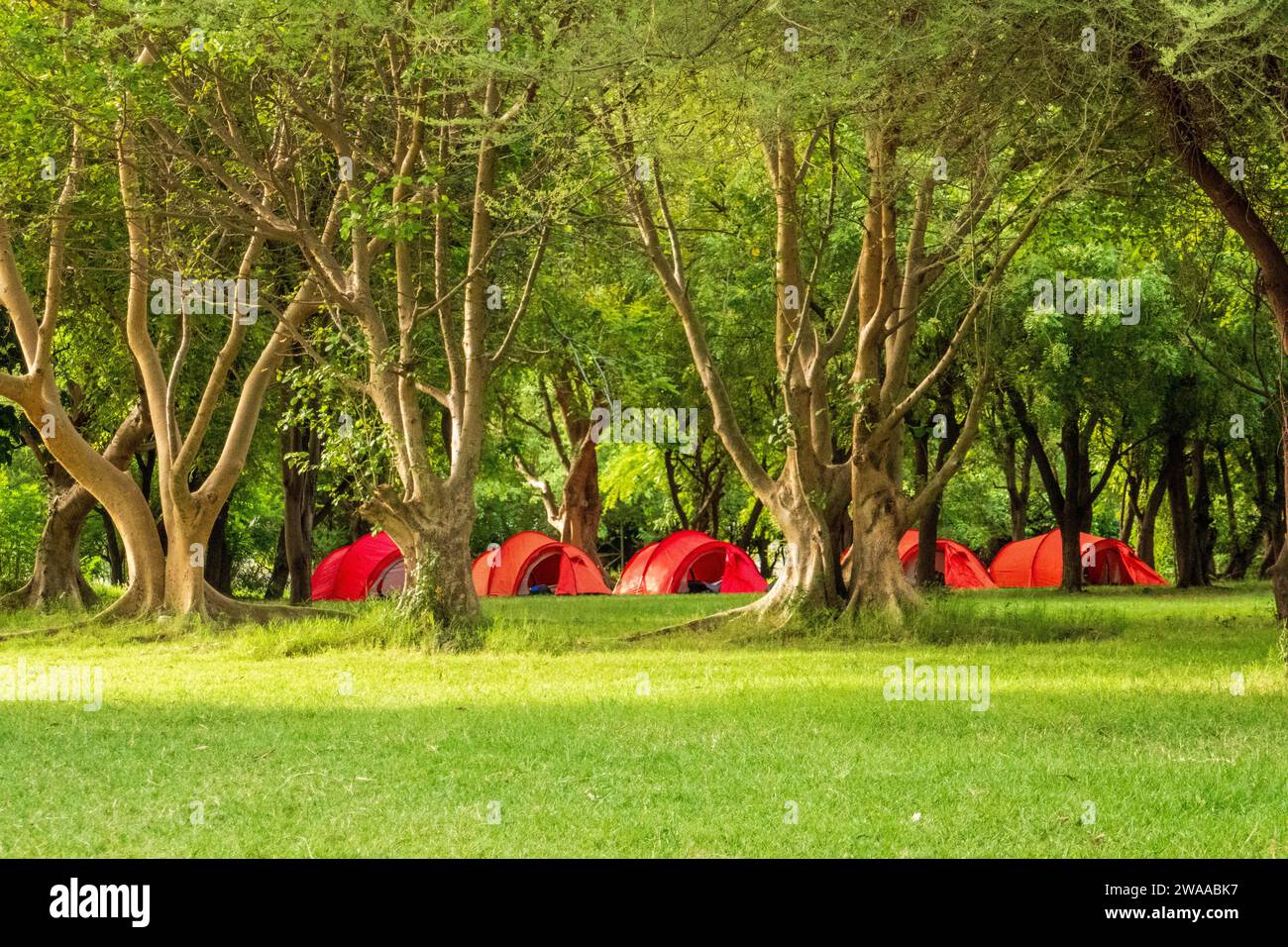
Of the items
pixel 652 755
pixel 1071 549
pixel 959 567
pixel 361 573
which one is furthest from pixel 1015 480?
Answer: pixel 652 755

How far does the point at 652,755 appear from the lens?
9.21 metres

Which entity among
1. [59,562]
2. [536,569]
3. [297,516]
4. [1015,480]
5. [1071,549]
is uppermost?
[1015,480]

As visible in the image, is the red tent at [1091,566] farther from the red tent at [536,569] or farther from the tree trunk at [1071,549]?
the red tent at [536,569]

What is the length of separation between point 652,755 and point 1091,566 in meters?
32.1

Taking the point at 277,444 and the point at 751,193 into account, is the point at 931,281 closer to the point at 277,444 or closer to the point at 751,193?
the point at 751,193

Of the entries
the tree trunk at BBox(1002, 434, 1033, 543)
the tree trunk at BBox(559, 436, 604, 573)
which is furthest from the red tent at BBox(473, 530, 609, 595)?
the tree trunk at BBox(1002, 434, 1033, 543)

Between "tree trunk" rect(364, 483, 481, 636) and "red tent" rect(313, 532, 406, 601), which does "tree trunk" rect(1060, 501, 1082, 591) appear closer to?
"red tent" rect(313, 532, 406, 601)

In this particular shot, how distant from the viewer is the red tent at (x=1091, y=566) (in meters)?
39.0

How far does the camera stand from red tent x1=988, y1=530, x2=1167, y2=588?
39.0 metres

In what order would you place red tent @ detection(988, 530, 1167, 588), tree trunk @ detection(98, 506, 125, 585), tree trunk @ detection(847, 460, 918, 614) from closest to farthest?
tree trunk @ detection(847, 460, 918, 614) → red tent @ detection(988, 530, 1167, 588) → tree trunk @ detection(98, 506, 125, 585)

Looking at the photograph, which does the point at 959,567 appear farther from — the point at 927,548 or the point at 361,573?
the point at 361,573

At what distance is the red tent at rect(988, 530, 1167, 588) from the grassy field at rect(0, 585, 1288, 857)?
22486mm
